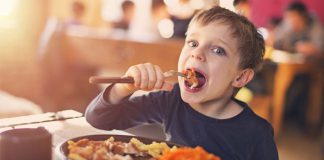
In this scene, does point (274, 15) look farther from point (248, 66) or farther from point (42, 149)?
point (42, 149)

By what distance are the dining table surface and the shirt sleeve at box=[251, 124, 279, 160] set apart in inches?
12.5

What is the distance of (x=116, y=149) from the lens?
0.77 m

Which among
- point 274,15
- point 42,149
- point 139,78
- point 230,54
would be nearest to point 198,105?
point 230,54

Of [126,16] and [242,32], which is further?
[126,16]

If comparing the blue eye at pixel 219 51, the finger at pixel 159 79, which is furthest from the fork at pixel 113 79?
the blue eye at pixel 219 51

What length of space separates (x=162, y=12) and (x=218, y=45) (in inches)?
145

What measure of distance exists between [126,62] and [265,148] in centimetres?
279

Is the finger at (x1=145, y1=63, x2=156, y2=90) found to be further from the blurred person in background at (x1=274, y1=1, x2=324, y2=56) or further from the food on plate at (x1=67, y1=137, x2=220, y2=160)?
the blurred person in background at (x1=274, y1=1, x2=324, y2=56)

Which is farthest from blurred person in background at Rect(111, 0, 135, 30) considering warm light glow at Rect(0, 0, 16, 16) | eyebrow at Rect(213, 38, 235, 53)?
eyebrow at Rect(213, 38, 235, 53)

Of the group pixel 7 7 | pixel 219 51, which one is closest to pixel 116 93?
pixel 219 51

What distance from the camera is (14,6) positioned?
4207 millimetres

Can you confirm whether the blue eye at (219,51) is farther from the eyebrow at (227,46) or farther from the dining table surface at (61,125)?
the dining table surface at (61,125)

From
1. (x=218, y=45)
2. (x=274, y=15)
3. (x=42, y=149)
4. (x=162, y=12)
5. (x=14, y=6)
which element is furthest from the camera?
(x=274, y=15)

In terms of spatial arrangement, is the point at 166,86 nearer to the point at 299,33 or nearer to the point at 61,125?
the point at 61,125
